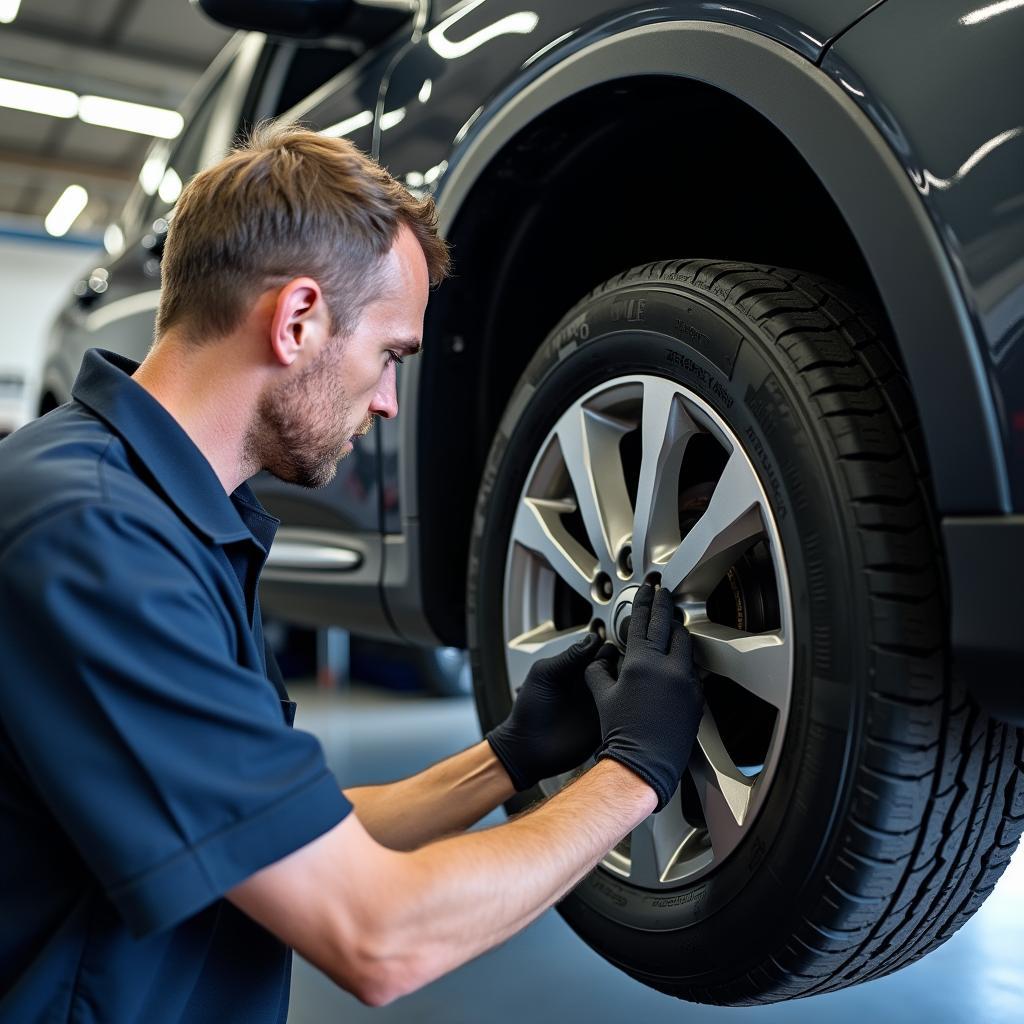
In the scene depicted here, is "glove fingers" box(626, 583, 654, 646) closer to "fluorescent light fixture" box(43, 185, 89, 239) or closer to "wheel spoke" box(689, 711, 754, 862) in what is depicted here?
"wheel spoke" box(689, 711, 754, 862)

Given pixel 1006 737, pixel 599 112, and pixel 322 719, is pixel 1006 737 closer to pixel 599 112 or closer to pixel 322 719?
pixel 599 112

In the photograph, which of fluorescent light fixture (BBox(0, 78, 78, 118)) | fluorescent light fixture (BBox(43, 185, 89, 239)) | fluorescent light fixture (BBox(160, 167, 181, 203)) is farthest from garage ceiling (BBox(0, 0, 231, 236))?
fluorescent light fixture (BBox(160, 167, 181, 203))

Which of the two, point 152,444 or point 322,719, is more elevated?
point 152,444

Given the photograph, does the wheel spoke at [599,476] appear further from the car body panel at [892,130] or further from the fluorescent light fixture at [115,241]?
the fluorescent light fixture at [115,241]

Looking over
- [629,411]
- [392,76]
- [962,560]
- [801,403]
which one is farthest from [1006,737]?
[392,76]

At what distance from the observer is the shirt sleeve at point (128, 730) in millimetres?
676

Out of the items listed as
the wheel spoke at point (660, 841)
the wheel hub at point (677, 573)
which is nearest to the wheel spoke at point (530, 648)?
the wheel hub at point (677, 573)

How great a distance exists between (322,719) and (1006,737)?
2.43 meters

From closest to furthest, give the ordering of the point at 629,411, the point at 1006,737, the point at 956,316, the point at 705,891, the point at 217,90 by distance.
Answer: the point at 956,316 < the point at 1006,737 < the point at 705,891 < the point at 629,411 < the point at 217,90

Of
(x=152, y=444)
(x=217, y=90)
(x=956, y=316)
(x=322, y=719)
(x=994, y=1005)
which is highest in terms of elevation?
(x=217, y=90)

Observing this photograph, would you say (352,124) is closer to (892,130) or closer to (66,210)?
(892,130)

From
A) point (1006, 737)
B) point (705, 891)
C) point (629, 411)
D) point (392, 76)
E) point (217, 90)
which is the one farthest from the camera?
point (217, 90)

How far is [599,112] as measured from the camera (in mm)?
1175

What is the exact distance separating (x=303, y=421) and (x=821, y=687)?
19.4 inches
